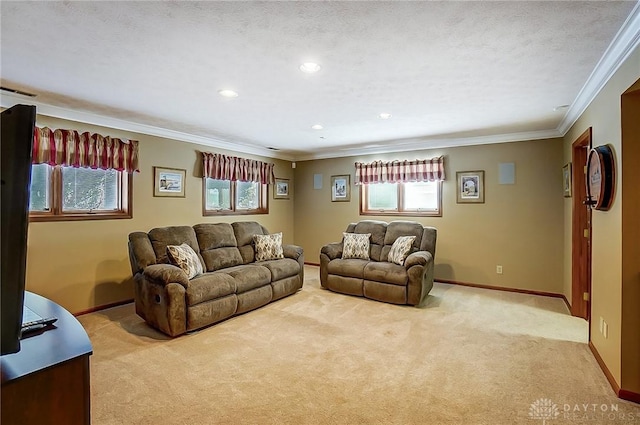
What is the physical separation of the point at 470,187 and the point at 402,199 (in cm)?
119

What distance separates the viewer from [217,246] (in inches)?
180

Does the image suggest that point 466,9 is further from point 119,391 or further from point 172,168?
point 172,168

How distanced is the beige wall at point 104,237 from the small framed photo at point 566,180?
206 inches

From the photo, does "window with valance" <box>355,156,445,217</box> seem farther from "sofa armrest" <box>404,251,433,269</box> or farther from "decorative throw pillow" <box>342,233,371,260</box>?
"sofa armrest" <box>404,251,433,269</box>

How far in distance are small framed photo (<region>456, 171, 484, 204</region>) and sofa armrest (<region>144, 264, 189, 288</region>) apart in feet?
14.3

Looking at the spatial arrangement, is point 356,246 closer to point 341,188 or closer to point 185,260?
point 341,188

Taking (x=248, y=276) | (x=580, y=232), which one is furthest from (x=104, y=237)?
(x=580, y=232)

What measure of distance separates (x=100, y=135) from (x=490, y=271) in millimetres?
5893

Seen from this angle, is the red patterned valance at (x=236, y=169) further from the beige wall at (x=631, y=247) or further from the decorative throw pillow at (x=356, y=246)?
the beige wall at (x=631, y=247)

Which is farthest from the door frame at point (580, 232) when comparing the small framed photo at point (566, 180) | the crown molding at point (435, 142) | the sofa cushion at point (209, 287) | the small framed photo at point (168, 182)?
the small framed photo at point (168, 182)

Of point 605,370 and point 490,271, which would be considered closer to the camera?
point 605,370

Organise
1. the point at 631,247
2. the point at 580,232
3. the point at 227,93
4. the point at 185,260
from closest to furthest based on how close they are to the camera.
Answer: the point at 631,247 < the point at 227,93 < the point at 185,260 < the point at 580,232

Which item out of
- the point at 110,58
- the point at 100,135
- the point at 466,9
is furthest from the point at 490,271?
the point at 100,135

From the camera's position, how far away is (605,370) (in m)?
2.59
